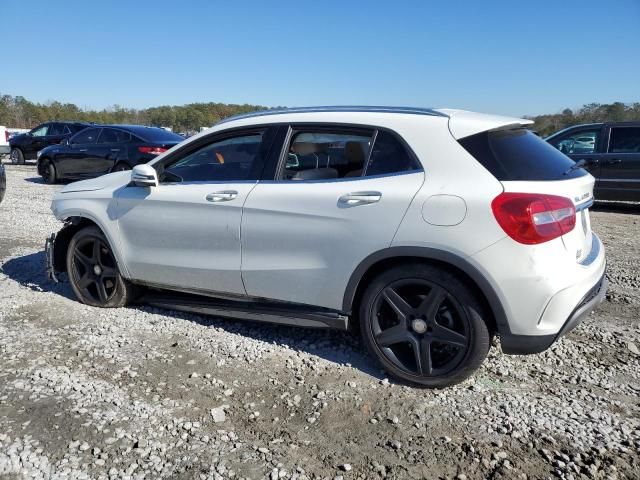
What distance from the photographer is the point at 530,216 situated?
9.11ft

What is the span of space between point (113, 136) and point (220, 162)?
939 cm

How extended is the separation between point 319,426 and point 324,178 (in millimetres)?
1596

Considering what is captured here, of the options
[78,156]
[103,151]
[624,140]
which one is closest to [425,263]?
[624,140]

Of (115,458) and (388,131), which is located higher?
(388,131)

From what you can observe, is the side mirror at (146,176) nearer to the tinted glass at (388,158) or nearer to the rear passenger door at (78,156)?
the tinted glass at (388,158)

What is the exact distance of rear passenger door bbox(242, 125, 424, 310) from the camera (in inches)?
124

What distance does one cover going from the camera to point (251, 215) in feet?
11.7

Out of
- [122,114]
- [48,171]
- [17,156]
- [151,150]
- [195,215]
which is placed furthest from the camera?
[122,114]

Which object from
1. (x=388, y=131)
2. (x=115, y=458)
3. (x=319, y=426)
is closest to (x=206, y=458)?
(x=115, y=458)

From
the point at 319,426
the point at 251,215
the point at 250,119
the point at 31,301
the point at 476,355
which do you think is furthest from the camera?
the point at 31,301

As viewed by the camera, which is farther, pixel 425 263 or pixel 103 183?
pixel 103 183

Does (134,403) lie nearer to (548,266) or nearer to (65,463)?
(65,463)

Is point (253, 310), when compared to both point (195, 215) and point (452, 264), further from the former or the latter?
point (452, 264)

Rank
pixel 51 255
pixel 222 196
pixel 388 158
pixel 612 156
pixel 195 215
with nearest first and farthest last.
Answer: pixel 388 158 → pixel 222 196 → pixel 195 215 → pixel 51 255 → pixel 612 156
